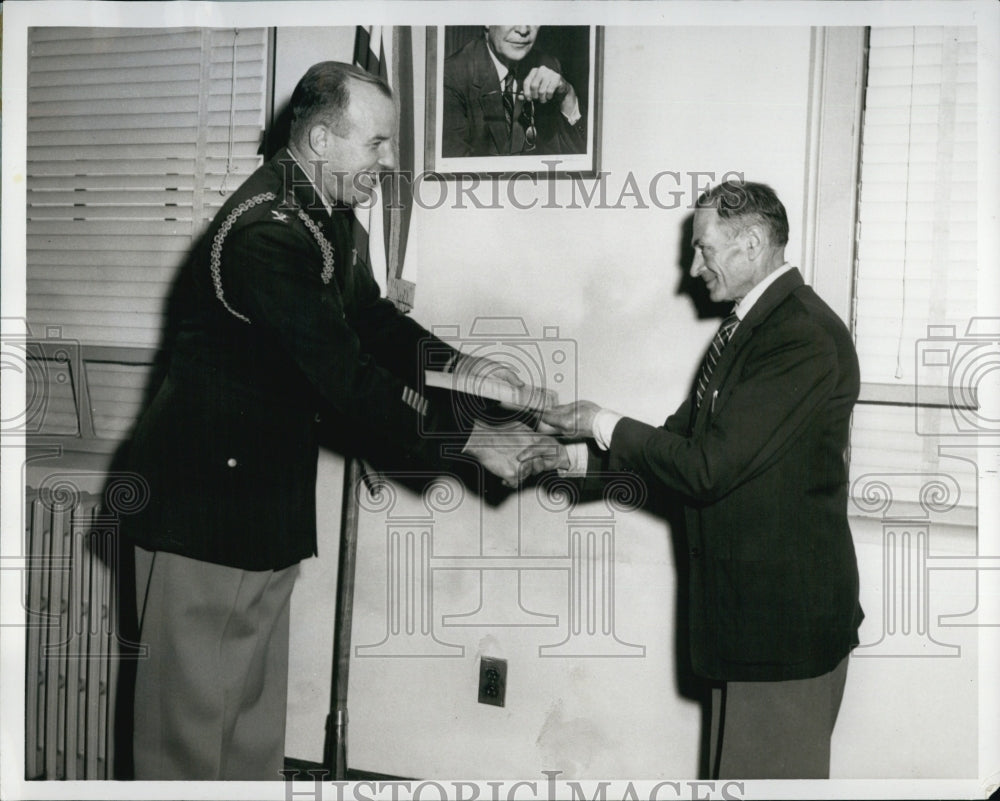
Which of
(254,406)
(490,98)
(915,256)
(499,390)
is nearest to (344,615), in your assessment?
(254,406)

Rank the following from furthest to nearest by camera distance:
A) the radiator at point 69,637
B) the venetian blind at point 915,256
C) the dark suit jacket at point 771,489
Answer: the radiator at point 69,637 → the venetian blind at point 915,256 → the dark suit jacket at point 771,489

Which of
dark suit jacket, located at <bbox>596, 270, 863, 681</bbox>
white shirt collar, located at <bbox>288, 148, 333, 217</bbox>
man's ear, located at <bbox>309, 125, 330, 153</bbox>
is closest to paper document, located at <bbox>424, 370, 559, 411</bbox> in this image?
dark suit jacket, located at <bbox>596, 270, 863, 681</bbox>

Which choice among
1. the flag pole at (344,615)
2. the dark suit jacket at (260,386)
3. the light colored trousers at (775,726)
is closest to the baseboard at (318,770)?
the flag pole at (344,615)

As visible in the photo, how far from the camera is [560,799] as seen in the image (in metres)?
1.92

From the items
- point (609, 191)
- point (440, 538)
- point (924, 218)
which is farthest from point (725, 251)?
point (440, 538)

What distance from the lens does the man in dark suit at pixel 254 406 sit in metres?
1.77

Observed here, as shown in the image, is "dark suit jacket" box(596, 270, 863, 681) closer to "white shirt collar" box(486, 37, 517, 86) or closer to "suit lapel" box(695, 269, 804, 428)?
"suit lapel" box(695, 269, 804, 428)

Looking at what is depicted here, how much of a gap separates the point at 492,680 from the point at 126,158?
4.85 ft

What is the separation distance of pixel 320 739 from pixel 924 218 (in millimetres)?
1857

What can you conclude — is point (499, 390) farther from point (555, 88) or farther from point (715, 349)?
point (555, 88)

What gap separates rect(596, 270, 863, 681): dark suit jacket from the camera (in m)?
1.68

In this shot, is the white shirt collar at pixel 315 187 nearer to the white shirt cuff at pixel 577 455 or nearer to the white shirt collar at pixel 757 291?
the white shirt cuff at pixel 577 455

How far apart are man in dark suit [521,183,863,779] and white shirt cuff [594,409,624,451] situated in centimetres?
2

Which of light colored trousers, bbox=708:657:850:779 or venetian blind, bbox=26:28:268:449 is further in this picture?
venetian blind, bbox=26:28:268:449
